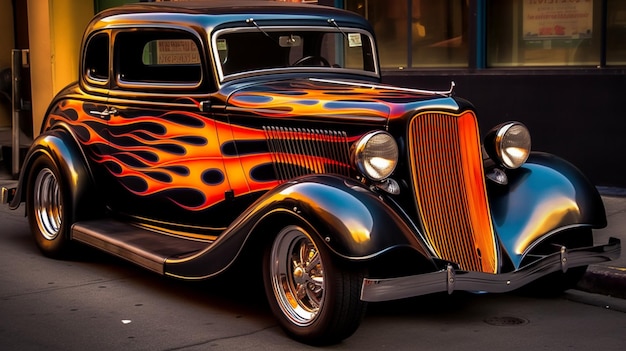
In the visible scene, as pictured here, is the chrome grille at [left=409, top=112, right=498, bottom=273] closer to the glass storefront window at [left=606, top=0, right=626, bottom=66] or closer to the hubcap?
the hubcap

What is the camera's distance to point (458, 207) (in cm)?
591

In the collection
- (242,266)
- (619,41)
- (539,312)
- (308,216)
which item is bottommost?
(539,312)

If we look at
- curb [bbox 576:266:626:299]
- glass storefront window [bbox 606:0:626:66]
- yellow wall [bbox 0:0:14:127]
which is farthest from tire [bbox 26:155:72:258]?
yellow wall [bbox 0:0:14:127]

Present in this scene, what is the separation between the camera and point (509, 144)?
21.0ft

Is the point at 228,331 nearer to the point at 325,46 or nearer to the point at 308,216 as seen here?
the point at 308,216

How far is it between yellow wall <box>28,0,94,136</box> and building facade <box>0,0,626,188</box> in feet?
17.0

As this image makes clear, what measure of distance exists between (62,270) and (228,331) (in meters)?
2.19

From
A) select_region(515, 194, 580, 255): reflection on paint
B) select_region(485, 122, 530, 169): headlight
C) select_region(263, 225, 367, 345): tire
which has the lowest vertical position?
select_region(263, 225, 367, 345): tire

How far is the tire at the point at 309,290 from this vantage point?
213 inches

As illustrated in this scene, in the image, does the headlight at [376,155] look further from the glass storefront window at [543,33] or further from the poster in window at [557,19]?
the poster in window at [557,19]

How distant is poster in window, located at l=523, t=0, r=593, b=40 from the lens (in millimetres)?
10422

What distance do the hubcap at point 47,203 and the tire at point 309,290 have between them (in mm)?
2829

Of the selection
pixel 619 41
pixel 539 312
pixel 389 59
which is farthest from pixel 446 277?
pixel 389 59

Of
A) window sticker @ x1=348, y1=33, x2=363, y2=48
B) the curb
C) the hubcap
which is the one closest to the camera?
the curb
